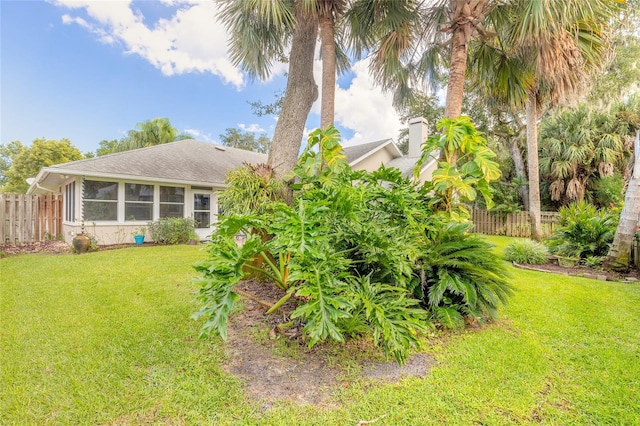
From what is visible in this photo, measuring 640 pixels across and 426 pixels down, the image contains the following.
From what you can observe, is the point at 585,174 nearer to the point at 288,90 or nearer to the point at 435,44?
the point at 435,44

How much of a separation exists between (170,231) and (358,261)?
29.2ft

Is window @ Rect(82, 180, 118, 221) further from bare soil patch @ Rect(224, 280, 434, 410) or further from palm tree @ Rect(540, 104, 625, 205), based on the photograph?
palm tree @ Rect(540, 104, 625, 205)

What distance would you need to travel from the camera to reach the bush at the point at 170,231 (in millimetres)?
9719

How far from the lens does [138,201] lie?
9.84 meters

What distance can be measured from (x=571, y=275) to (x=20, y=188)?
32800mm

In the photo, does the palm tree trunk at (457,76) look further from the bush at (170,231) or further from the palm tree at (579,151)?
the palm tree at (579,151)

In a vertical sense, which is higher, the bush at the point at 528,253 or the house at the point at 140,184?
the house at the point at 140,184

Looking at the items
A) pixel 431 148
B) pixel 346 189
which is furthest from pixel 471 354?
pixel 431 148

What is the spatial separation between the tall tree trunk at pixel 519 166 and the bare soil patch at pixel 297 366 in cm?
1534

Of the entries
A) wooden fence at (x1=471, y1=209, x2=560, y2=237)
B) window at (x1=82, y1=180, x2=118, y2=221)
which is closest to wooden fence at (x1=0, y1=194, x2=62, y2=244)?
window at (x1=82, y1=180, x2=118, y2=221)

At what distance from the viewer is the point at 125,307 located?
12.9 feet

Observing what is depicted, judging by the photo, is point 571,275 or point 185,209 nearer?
point 571,275

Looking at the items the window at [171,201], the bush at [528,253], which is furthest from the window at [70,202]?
the bush at [528,253]

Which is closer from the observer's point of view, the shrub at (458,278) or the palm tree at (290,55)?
the shrub at (458,278)
